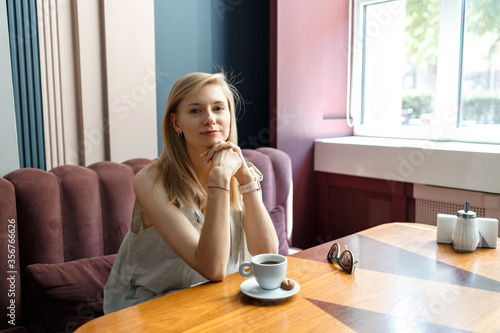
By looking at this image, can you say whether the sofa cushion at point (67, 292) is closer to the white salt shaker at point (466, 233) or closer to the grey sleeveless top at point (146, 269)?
the grey sleeveless top at point (146, 269)

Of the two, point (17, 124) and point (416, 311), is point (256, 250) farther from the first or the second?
point (17, 124)

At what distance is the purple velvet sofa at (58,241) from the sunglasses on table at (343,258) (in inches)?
31.2

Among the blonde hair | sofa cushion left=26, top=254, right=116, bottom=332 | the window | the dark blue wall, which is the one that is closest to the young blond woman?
the blonde hair

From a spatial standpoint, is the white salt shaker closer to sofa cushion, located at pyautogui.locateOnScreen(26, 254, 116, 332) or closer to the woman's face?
the woman's face

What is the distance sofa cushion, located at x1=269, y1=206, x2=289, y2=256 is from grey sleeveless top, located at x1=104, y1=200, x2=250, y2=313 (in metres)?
0.57

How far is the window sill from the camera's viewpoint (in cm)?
204

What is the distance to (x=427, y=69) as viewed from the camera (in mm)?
2578

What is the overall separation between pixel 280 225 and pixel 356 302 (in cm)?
103

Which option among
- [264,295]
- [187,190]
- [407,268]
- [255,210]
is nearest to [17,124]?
[187,190]

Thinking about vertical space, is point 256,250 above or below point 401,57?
below

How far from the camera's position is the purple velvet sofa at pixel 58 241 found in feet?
4.66

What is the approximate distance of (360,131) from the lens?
300 centimetres

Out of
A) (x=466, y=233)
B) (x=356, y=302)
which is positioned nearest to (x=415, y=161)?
(x=466, y=233)

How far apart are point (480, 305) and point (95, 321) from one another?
A: 847mm
